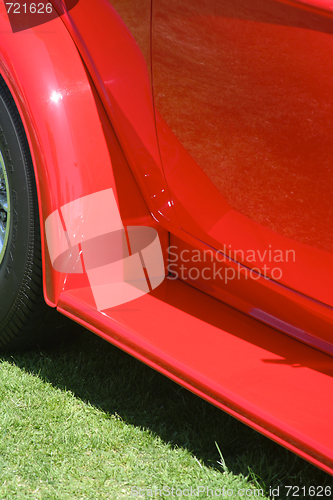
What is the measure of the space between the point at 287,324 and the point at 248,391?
0.30 metres

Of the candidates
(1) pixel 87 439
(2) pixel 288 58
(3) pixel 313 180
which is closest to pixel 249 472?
(1) pixel 87 439

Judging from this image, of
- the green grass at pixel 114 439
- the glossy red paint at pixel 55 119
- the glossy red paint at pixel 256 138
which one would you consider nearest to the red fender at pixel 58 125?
the glossy red paint at pixel 55 119

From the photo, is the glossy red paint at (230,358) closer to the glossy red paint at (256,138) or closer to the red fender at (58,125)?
the glossy red paint at (256,138)

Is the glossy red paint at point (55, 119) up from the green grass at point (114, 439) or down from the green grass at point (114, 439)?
up

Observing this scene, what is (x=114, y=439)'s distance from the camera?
157cm

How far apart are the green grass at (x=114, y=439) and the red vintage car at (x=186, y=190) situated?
0.25 metres

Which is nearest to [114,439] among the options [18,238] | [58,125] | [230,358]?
[230,358]

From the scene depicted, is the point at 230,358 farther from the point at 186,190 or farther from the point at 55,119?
the point at 55,119

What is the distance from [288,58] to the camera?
1.17 m

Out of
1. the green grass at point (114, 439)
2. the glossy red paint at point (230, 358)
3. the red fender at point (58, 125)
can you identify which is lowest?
the green grass at point (114, 439)

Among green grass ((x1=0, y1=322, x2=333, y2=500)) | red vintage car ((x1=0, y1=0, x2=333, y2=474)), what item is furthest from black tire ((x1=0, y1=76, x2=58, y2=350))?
green grass ((x1=0, y1=322, x2=333, y2=500))

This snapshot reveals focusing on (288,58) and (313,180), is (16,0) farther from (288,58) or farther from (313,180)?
(313,180)

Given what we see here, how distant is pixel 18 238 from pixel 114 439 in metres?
0.73

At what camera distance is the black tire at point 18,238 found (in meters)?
1.66
